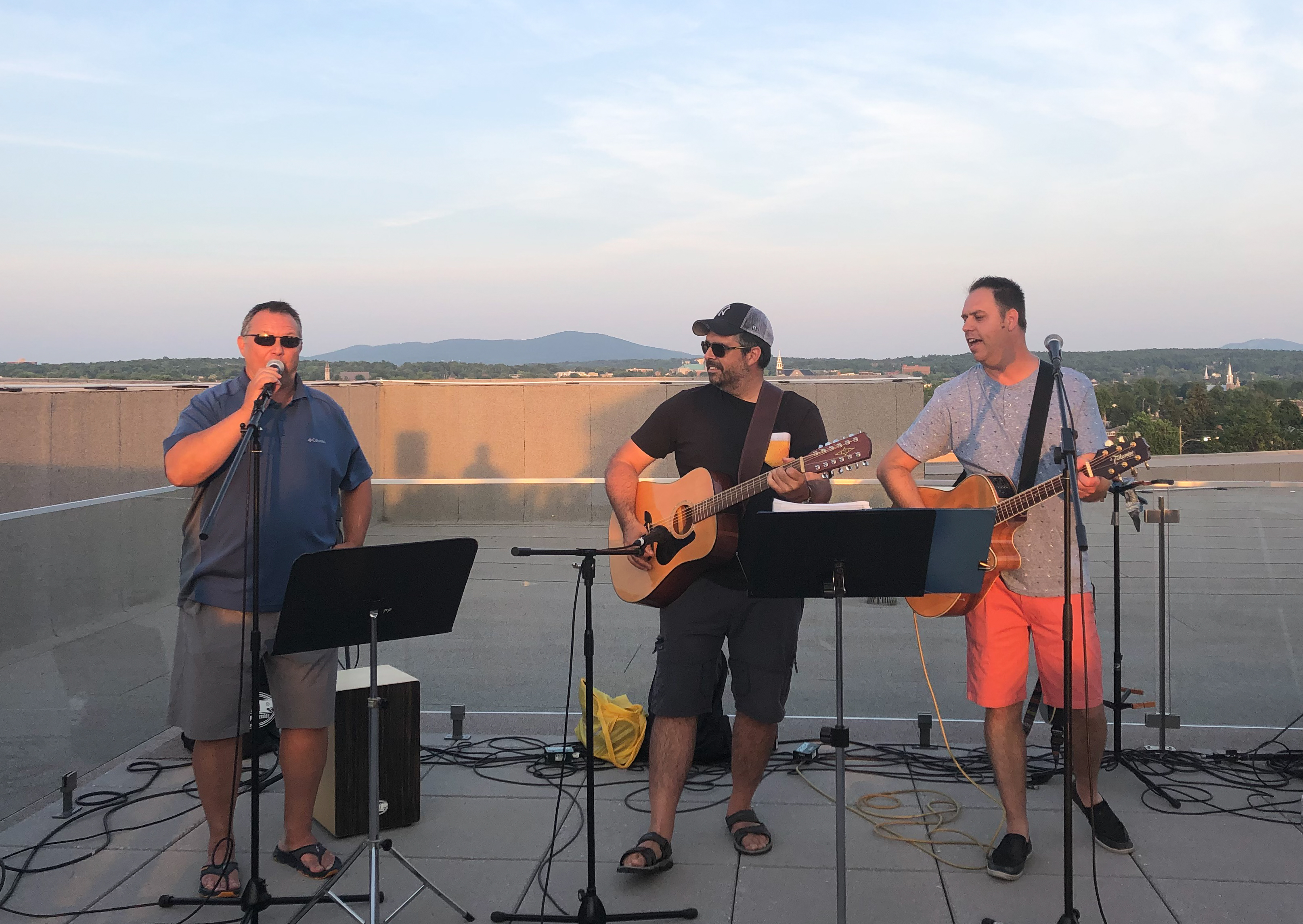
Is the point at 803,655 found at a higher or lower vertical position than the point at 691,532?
lower

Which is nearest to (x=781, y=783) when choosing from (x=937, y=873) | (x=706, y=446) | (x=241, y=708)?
(x=937, y=873)

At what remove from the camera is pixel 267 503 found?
11.9 feet

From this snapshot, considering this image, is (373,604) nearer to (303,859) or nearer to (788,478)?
(303,859)

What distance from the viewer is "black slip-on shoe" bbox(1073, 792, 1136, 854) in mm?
3902

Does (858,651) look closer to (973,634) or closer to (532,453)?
(973,634)

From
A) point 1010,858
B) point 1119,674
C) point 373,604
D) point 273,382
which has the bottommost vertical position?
point 1010,858

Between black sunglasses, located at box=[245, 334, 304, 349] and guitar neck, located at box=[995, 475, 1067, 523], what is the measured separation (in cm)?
249

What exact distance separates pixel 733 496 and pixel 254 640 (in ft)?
5.51

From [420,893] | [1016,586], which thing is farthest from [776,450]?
[420,893]

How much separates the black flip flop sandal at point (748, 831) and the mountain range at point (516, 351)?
12.1 m

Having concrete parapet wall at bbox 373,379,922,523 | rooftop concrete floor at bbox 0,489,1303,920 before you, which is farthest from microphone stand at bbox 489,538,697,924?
concrete parapet wall at bbox 373,379,922,523

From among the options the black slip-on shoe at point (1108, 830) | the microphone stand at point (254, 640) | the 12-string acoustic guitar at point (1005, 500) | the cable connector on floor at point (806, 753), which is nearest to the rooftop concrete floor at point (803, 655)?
the cable connector on floor at point (806, 753)

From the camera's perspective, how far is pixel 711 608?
12.8 ft

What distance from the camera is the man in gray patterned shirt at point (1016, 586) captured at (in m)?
3.77
